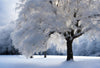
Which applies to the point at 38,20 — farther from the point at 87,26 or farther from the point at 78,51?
the point at 78,51

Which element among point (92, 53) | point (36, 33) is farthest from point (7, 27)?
point (36, 33)

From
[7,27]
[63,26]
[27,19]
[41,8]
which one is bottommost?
[63,26]

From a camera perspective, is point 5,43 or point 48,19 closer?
point 48,19

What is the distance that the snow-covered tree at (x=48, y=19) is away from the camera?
10000 millimetres

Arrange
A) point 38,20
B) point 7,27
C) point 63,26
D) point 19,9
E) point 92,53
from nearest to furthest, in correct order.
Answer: point 63,26 < point 38,20 < point 19,9 < point 92,53 < point 7,27

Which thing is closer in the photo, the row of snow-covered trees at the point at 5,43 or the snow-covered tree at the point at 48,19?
the snow-covered tree at the point at 48,19

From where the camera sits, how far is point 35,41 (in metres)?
10.0

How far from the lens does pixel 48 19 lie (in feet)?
32.9

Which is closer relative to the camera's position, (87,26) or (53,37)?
(87,26)

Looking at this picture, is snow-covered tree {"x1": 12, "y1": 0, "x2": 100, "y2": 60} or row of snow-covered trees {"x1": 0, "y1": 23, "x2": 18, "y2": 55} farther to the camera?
row of snow-covered trees {"x1": 0, "y1": 23, "x2": 18, "y2": 55}

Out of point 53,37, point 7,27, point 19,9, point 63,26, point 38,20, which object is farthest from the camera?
point 7,27

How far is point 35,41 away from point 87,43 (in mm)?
28417

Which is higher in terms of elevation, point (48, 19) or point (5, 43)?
point (48, 19)

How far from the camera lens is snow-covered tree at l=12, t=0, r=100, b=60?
10000 millimetres
